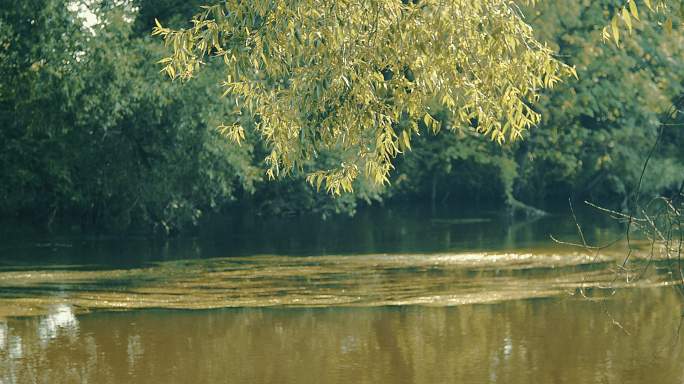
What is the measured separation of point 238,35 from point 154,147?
16.0m

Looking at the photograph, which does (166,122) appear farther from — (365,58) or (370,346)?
(365,58)

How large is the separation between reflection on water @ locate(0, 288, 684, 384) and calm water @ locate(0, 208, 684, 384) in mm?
29

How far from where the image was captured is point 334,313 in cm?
1488

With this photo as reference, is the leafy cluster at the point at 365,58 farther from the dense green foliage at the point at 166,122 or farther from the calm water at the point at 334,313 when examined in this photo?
the dense green foliage at the point at 166,122

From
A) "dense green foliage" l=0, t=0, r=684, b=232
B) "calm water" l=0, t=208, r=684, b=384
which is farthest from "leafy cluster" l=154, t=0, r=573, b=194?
"dense green foliage" l=0, t=0, r=684, b=232

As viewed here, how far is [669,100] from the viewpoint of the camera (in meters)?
35.1

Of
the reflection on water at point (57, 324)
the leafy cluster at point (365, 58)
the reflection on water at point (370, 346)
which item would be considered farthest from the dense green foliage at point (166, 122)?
the leafy cluster at point (365, 58)

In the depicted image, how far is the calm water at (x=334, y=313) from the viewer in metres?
11.4

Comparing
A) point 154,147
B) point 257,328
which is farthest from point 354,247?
point 257,328

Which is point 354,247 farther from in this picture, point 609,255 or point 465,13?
point 465,13

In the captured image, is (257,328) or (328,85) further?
(257,328)

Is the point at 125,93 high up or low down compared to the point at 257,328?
up

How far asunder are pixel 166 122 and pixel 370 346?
42.3ft

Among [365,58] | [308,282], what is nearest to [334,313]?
[308,282]
